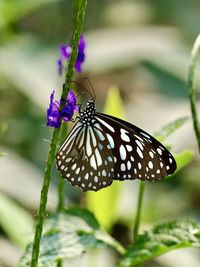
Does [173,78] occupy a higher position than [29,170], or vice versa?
[173,78]

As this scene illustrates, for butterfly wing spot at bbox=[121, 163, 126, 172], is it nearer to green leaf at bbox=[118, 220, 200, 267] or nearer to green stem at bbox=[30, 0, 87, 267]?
green leaf at bbox=[118, 220, 200, 267]

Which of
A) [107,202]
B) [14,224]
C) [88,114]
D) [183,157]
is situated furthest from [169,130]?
[14,224]

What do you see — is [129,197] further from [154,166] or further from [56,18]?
[154,166]

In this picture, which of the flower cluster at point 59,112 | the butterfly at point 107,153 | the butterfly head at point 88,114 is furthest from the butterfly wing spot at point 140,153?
the flower cluster at point 59,112

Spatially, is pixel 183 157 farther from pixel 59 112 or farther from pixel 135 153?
pixel 59 112

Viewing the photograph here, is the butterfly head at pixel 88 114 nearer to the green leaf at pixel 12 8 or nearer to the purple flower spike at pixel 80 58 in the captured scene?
the purple flower spike at pixel 80 58

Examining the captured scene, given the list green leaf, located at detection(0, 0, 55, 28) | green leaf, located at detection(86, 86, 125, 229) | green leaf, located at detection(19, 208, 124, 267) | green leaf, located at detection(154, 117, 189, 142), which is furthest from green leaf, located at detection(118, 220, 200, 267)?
green leaf, located at detection(0, 0, 55, 28)

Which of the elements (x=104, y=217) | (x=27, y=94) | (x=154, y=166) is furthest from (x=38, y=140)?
(x=154, y=166)
